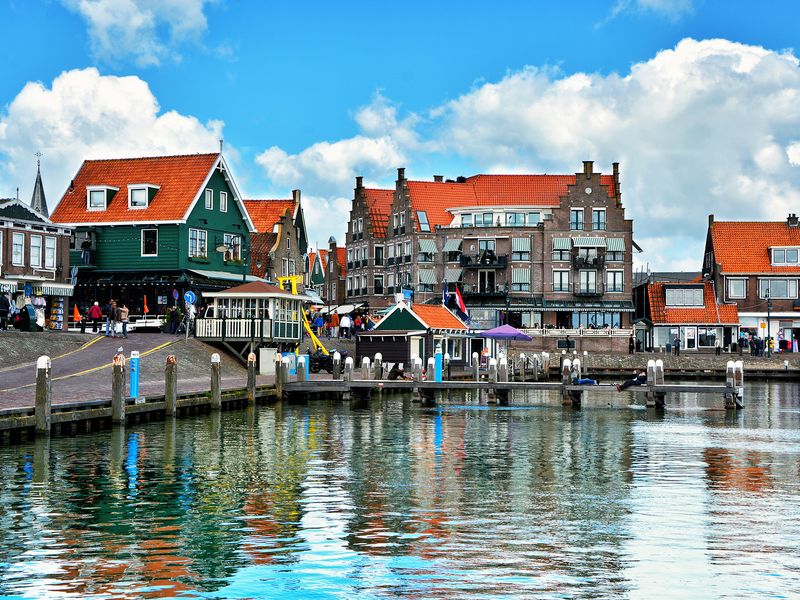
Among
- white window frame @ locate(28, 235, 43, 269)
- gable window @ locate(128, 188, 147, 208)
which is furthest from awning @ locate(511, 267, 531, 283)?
white window frame @ locate(28, 235, 43, 269)

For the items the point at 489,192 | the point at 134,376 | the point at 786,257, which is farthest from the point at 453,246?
the point at 134,376

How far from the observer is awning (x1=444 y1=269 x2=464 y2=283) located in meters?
114

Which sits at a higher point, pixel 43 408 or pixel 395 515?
pixel 43 408

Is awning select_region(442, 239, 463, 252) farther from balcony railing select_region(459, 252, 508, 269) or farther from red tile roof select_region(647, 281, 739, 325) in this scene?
red tile roof select_region(647, 281, 739, 325)

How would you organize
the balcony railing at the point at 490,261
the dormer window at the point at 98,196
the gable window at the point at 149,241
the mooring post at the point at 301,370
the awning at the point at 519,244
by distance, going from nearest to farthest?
1. the mooring post at the point at 301,370
2. the gable window at the point at 149,241
3. the dormer window at the point at 98,196
4. the balcony railing at the point at 490,261
5. the awning at the point at 519,244

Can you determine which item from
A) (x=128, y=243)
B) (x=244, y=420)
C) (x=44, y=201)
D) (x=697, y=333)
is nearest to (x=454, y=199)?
(x=697, y=333)

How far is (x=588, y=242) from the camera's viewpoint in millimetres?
111125

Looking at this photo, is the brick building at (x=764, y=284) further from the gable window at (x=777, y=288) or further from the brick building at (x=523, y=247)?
the brick building at (x=523, y=247)

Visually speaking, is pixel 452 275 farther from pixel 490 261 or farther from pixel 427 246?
pixel 490 261

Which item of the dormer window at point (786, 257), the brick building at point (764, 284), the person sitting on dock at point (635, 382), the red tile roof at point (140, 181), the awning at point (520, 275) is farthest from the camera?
the awning at point (520, 275)

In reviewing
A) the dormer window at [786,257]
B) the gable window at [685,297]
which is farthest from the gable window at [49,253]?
the dormer window at [786,257]

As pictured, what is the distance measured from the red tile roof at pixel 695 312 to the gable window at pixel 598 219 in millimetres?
7616

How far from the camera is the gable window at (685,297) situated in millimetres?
110750

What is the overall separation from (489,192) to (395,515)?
95.2 meters
